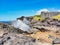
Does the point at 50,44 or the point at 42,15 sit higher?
the point at 42,15

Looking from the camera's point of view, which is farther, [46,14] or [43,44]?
[46,14]

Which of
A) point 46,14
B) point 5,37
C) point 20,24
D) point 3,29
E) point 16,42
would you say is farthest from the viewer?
point 46,14

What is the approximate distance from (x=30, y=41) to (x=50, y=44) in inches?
57.6

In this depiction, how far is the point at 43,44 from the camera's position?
13.9 meters

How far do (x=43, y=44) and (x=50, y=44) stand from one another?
1.66 ft

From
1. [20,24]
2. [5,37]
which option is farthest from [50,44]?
[20,24]

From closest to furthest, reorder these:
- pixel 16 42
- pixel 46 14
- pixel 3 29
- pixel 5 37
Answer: pixel 16 42, pixel 5 37, pixel 3 29, pixel 46 14

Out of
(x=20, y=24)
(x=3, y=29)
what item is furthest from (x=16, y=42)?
(x=20, y=24)

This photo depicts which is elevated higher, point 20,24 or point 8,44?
point 20,24

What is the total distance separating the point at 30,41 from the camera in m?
13.9

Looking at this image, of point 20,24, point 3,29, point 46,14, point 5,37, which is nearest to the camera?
point 5,37

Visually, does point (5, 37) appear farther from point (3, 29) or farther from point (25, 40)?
point (3, 29)

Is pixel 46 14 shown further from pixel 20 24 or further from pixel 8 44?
pixel 8 44

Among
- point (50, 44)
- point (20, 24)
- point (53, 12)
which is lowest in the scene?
point (50, 44)
